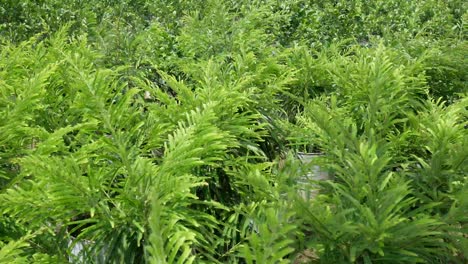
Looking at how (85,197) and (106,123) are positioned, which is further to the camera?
(106,123)

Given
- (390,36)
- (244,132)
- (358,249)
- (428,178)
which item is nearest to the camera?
(358,249)

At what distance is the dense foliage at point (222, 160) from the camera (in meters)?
1.73

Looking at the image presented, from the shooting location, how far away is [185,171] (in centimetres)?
193

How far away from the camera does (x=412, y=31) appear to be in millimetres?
4398

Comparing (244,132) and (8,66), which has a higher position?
(8,66)

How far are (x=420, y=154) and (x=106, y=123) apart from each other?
1.61 meters

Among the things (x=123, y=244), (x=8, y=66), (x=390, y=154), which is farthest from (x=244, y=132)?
(x=8, y=66)

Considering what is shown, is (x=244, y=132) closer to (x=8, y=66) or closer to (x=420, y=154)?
(x=420, y=154)

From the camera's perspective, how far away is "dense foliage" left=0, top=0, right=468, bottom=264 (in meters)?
1.73

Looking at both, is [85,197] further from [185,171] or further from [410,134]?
[410,134]

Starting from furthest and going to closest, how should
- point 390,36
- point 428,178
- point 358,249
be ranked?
point 390,36
point 428,178
point 358,249

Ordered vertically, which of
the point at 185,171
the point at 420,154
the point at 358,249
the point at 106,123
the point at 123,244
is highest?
the point at 106,123

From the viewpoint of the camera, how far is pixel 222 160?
2369mm

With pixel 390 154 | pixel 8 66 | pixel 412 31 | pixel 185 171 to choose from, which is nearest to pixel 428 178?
pixel 390 154
